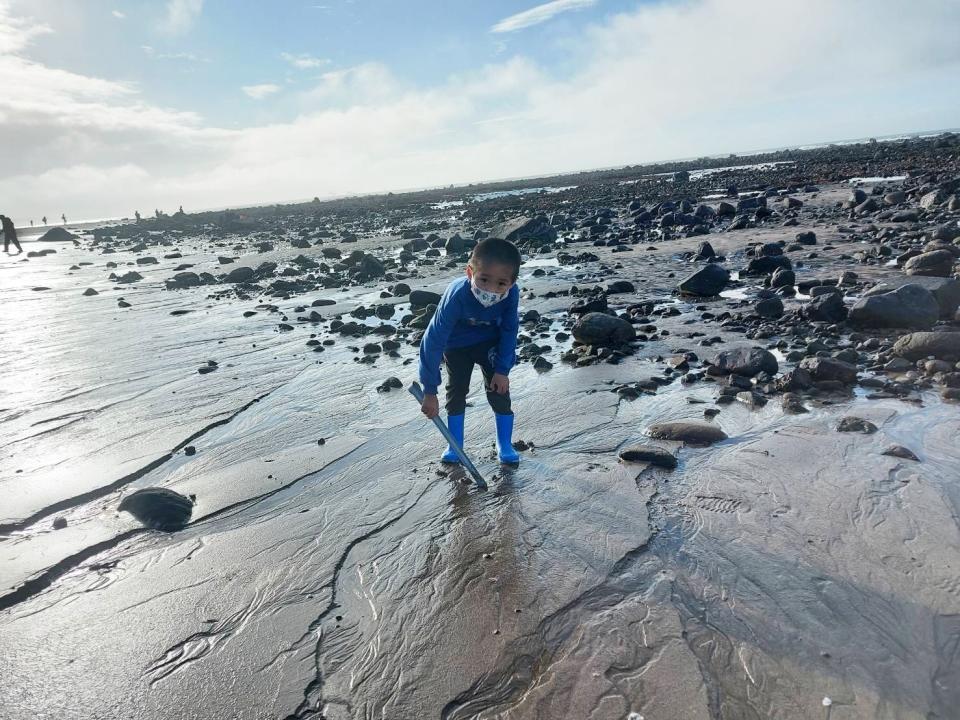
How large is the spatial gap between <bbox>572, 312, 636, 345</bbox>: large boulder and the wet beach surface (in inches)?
Result: 10.1

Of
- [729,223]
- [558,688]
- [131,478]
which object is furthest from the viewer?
[729,223]

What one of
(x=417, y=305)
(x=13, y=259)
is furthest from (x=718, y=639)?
(x=13, y=259)

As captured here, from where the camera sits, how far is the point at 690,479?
161 inches

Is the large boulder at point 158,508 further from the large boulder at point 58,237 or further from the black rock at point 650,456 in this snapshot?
the large boulder at point 58,237

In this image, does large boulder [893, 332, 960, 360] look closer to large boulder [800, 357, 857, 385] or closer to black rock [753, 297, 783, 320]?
large boulder [800, 357, 857, 385]

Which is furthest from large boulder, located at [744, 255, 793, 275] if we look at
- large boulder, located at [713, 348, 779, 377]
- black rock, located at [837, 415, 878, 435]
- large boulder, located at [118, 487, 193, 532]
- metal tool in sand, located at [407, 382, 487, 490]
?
large boulder, located at [118, 487, 193, 532]

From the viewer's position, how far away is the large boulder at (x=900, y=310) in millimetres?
6637

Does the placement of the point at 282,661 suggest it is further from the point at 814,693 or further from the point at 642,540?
the point at 814,693

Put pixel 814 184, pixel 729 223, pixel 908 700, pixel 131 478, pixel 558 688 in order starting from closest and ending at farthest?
pixel 908 700 → pixel 558 688 → pixel 131 478 → pixel 729 223 → pixel 814 184

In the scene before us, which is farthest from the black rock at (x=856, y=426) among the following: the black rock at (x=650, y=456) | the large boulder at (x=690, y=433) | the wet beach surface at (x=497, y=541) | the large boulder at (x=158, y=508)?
the large boulder at (x=158, y=508)

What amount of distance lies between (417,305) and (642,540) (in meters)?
7.61

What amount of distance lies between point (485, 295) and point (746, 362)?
310cm

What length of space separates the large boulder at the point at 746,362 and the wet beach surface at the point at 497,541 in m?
0.18

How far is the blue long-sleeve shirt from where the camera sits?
428 centimetres
